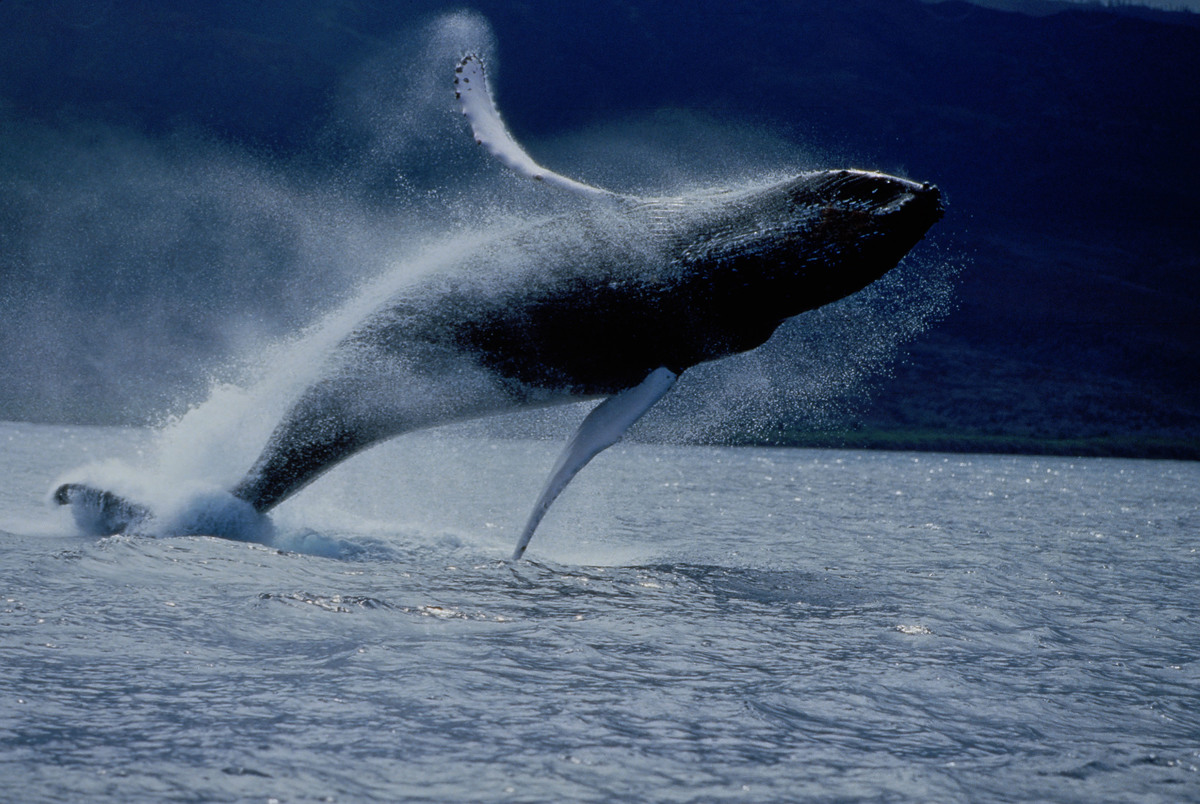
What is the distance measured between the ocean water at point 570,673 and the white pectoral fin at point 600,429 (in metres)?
0.56

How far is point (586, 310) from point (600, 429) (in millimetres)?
924

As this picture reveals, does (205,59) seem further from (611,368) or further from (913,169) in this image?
(611,368)

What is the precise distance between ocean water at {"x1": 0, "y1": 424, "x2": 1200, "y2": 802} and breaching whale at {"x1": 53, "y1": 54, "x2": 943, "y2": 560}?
39.8 inches

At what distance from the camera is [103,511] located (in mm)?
9039

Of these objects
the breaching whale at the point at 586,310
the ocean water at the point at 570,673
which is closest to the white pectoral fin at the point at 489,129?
the breaching whale at the point at 586,310

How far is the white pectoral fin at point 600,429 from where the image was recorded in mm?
8031

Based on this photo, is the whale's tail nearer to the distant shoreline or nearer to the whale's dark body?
the whale's dark body

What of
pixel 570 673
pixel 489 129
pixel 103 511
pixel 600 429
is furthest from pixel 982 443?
pixel 570 673

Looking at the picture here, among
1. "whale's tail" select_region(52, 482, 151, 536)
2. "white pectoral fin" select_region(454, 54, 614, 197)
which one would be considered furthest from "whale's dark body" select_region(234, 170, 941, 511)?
"whale's tail" select_region(52, 482, 151, 536)

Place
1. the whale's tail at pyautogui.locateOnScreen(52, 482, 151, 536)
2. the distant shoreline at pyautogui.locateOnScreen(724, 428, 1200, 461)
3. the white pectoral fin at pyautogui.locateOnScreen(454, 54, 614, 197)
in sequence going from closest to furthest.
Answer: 1. the white pectoral fin at pyautogui.locateOnScreen(454, 54, 614, 197)
2. the whale's tail at pyautogui.locateOnScreen(52, 482, 151, 536)
3. the distant shoreline at pyautogui.locateOnScreen(724, 428, 1200, 461)

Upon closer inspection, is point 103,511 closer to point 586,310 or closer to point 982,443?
point 586,310

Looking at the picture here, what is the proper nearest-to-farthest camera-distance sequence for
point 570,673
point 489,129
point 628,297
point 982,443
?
point 570,673 < point 628,297 < point 489,129 < point 982,443

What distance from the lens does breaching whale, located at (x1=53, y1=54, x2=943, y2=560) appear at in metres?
7.67

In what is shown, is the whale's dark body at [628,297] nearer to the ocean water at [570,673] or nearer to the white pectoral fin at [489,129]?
the white pectoral fin at [489,129]
